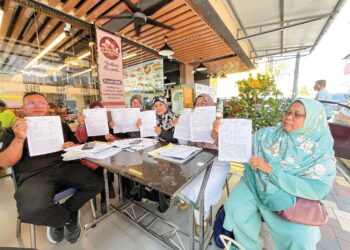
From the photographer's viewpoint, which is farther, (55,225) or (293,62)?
(293,62)

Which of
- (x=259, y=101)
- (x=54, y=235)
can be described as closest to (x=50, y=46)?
(x=54, y=235)

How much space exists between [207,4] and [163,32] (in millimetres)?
1548

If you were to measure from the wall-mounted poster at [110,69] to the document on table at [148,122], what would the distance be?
7.10 ft

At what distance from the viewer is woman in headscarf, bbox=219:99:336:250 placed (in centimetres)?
99

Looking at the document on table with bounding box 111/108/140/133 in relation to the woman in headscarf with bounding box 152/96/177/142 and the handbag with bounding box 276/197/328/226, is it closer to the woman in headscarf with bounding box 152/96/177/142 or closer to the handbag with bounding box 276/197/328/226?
the woman in headscarf with bounding box 152/96/177/142

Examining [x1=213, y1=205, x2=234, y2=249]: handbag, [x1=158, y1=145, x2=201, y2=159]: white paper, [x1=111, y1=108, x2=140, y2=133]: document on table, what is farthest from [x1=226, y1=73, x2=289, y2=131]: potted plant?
[x1=111, y1=108, x2=140, y2=133]: document on table

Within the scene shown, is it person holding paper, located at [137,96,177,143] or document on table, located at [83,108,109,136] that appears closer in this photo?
document on table, located at [83,108,109,136]

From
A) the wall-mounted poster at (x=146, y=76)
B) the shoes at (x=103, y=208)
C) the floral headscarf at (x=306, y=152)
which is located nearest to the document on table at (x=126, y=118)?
the shoes at (x=103, y=208)

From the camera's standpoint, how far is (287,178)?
1012 millimetres

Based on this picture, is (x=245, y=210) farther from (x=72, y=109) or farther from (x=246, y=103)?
(x=72, y=109)

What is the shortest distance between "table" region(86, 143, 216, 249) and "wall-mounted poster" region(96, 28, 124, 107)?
8.89ft

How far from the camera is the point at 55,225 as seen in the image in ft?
4.30

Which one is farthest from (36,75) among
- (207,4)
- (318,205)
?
(318,205)

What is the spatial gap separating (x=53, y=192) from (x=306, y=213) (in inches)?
72.9
